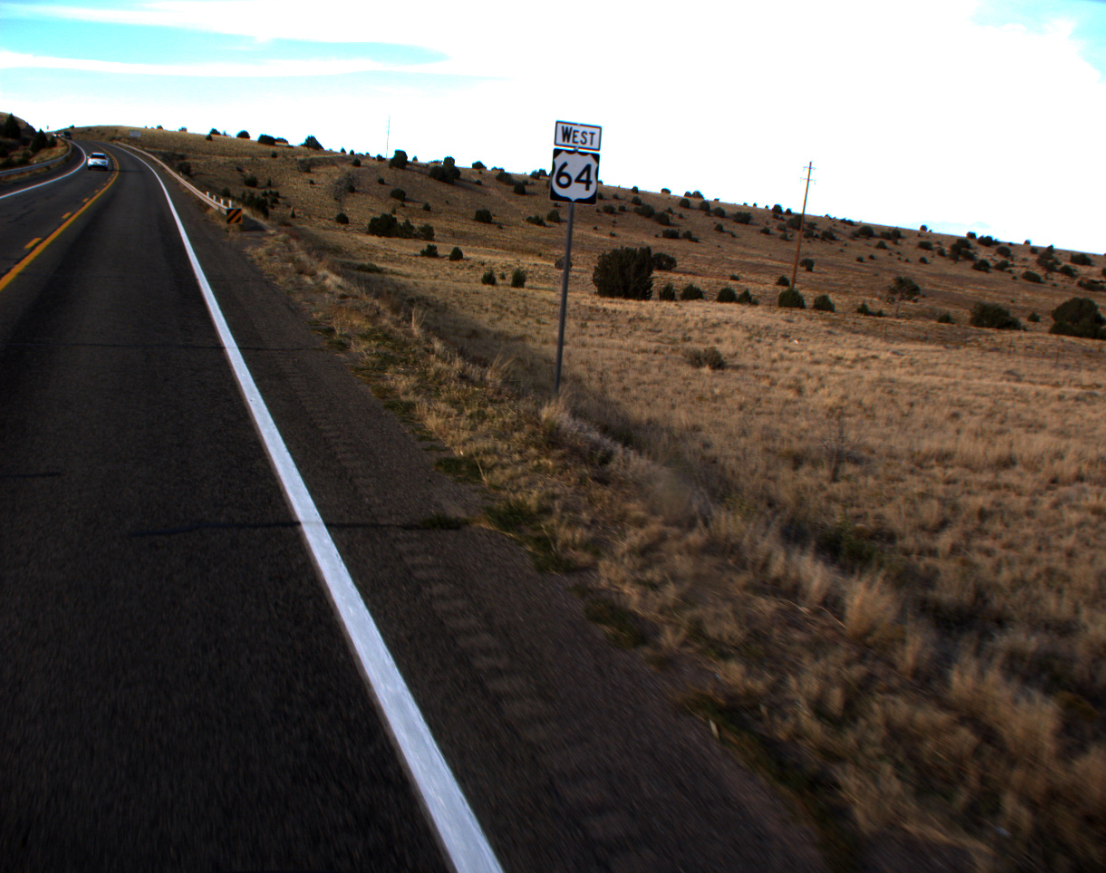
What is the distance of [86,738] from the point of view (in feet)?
9.37

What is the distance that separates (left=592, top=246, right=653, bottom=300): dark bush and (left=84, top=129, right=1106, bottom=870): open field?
1334 cm

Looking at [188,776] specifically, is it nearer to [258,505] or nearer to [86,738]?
[86,738]

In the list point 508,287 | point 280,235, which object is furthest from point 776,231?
point 280,235

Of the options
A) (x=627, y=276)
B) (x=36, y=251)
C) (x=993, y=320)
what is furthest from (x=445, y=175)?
(x=36, y=251)

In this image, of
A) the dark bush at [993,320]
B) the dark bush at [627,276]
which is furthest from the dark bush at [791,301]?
the dark bush at [993,320]

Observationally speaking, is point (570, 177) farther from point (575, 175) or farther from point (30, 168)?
point (30, 168)

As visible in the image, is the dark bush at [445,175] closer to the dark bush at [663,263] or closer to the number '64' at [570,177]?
the dark bush at [663,263]

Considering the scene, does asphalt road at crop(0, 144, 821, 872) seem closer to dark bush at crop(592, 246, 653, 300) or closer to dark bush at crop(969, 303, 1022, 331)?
dark bush at crop(592, 246, 653, 300)

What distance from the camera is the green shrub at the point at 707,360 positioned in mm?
19844

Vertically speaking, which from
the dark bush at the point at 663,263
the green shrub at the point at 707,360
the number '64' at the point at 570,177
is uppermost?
the number '64' at the point at 570,177

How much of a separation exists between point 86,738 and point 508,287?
111 ft

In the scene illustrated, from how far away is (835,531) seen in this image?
7.13 m

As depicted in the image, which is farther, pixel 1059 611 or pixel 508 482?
pixel 508 482

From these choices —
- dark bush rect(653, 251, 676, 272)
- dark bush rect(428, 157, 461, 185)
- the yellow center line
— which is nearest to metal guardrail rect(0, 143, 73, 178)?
the yellow center line
